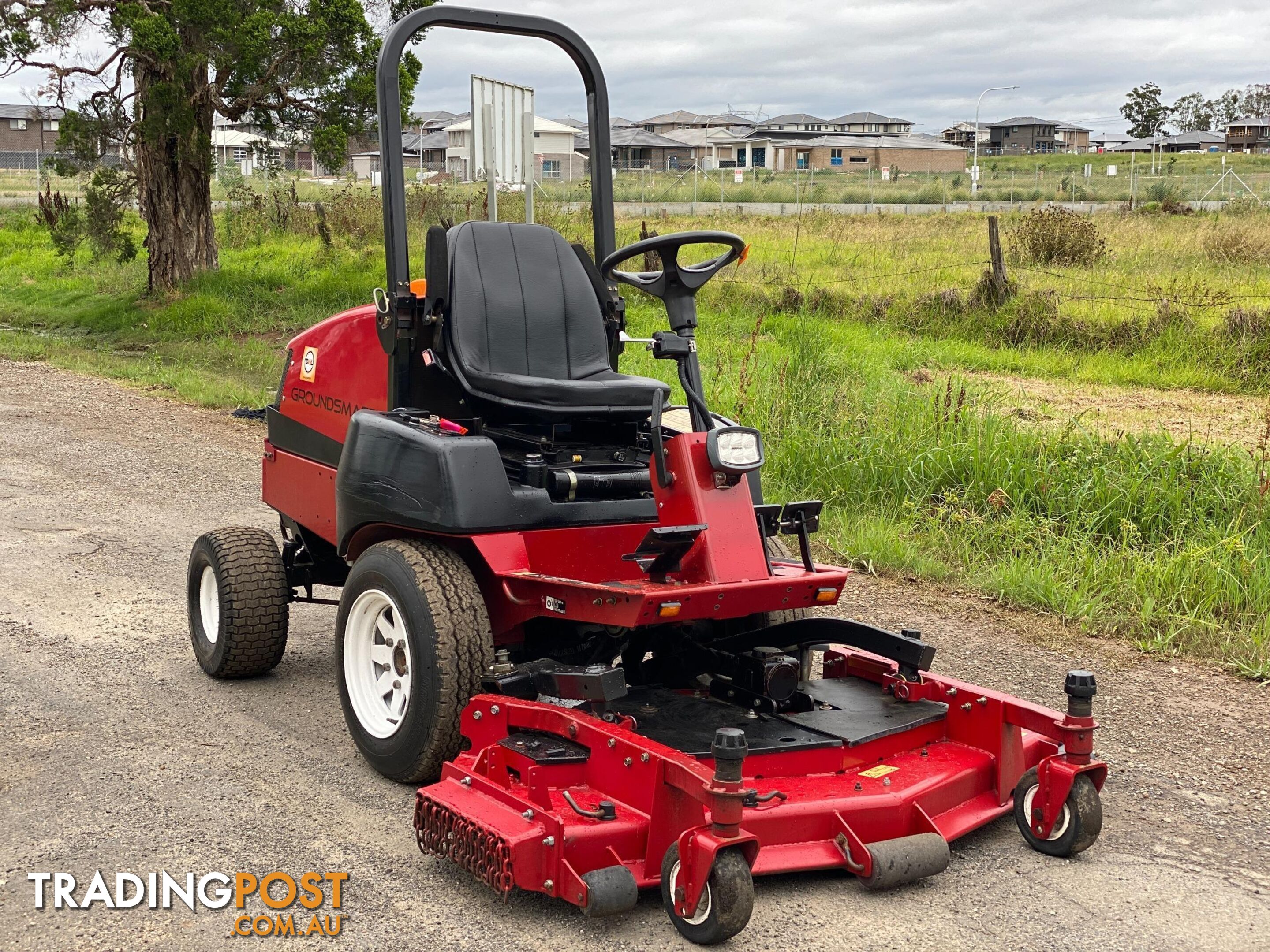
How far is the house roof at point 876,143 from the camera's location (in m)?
84.5

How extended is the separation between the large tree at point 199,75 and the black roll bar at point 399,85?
968 centimetres

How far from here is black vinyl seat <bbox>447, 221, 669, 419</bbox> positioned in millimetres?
4191

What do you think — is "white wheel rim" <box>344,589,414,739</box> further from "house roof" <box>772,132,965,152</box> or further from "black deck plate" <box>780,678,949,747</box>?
"house roof" <box>772,132,965,152</box>

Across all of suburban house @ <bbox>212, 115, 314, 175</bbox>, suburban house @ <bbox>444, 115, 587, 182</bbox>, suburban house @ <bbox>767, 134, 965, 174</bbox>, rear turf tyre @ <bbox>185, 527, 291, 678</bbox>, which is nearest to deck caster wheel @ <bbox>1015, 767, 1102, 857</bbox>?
rear turf tyre @ <bbox>185, 527, 291, 678</bbox>

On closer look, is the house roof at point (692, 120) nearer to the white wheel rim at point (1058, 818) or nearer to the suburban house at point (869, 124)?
the suburban house at point (869, 124)

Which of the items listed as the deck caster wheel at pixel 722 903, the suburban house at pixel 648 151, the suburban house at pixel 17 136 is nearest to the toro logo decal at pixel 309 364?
the deck caster wheel at pixel 722 903

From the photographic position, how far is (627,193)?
3869 cm

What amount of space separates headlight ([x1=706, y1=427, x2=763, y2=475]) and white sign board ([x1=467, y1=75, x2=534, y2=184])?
590cm

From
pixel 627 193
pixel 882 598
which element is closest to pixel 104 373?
pixel 882 598

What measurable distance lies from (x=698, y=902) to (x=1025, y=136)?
401 ft

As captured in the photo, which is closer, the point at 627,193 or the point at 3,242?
the point at 3,242

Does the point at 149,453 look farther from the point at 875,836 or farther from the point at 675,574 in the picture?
the point at 875,836

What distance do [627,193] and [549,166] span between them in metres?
24.6

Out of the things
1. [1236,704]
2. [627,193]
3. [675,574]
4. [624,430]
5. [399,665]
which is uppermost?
[627,193]
